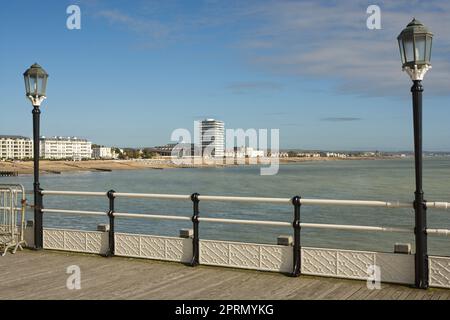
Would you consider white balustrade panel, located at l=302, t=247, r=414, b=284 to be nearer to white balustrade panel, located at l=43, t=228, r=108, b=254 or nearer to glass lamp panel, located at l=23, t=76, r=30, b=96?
white balustrade panel, located at l=43, t=228, r=108, b=254

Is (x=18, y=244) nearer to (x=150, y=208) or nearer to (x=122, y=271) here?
(x=122, y=271)

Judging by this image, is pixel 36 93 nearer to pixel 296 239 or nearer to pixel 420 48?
pixel 296 239

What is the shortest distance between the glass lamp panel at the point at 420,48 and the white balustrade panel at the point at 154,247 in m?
4.48

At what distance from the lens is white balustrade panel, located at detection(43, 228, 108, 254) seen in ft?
31.4

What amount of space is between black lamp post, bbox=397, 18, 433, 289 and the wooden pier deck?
0.39 metres

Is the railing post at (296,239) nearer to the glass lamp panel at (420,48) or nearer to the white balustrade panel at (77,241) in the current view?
the glass lamp panel at (420,48)

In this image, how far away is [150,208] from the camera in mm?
38406

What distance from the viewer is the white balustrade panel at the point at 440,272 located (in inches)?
270

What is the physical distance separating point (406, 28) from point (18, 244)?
770 cm

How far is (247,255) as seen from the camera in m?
8.22

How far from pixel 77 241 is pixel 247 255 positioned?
Result: 351 centimetres
